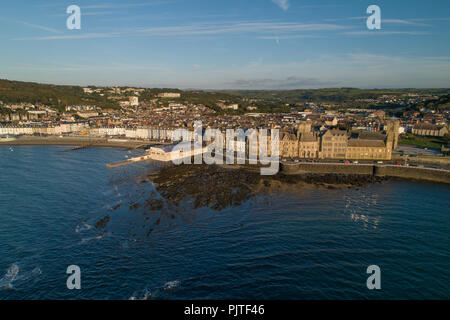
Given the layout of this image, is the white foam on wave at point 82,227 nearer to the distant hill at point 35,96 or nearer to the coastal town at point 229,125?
the coastal town at point 229,125

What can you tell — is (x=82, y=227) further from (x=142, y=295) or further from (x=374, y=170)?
(x=374, y=170)

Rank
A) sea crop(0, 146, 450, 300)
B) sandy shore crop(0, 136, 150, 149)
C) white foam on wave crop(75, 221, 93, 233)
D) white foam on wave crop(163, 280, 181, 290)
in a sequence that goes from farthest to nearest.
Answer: sandy shore crop(0, 136, 150, 149)
white foam on wave crop(75, 221, 93, 233)
sea crop(0, 146, 450, 300)
white foam on wave crop(163, 280, 181, 290)

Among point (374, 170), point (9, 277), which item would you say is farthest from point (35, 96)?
point (374, 170)

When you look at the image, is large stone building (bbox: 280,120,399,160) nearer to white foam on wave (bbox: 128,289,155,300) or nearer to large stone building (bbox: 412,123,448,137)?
large stone building (bbox: 412,123,448,137)

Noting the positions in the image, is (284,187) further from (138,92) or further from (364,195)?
(138,92)

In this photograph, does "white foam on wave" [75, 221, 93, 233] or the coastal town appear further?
the coastal town

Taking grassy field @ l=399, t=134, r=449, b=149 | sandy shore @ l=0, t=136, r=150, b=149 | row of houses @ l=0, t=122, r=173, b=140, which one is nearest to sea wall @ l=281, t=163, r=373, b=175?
grassy field @ l=399, t=134, r=449, b=149
